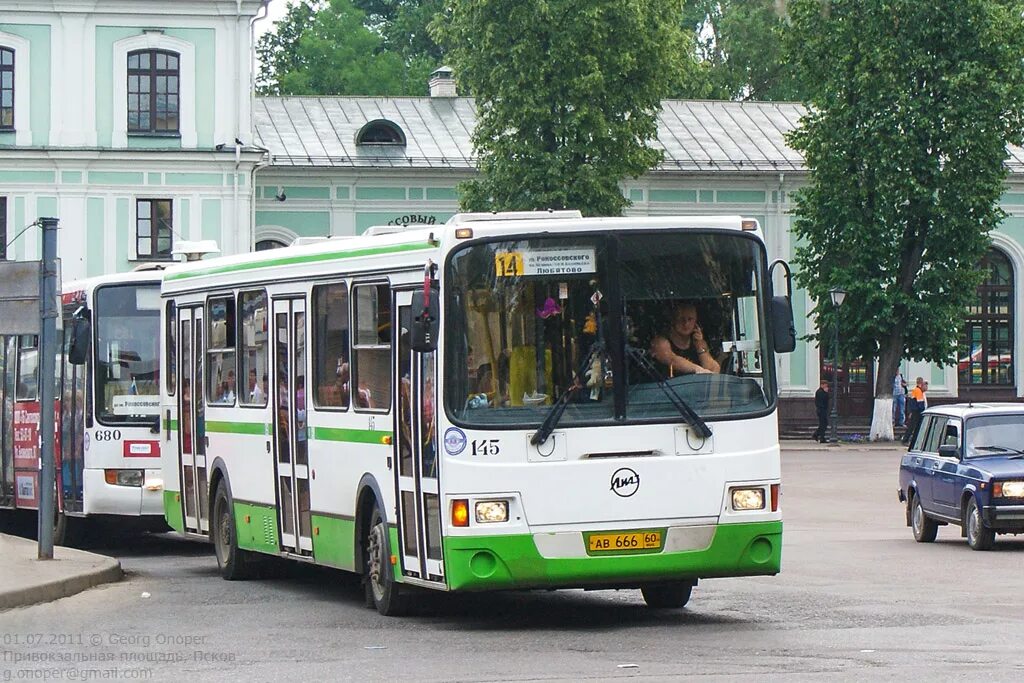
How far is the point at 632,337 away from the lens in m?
12.6

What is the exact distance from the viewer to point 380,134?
56281 millimetres

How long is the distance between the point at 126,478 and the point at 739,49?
54.0 metres

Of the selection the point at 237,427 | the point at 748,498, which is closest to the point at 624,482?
the point at 748,498

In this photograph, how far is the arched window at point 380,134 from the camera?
5597 centimetres

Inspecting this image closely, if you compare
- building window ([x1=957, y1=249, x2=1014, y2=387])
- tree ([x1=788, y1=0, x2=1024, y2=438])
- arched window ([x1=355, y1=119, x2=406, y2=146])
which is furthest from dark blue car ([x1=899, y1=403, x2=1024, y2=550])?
building window ([x1=957, y1=249, x2=1014, y2=387])

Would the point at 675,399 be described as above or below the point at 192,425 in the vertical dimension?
above

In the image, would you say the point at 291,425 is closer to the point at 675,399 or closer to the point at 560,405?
the point at 560,405

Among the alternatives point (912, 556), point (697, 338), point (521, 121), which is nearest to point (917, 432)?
point (912, 556)

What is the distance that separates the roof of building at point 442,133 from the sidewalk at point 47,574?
119 ft

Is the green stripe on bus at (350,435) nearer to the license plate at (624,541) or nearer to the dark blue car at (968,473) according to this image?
the license plate at (624,541)

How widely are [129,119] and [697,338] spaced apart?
3851cm

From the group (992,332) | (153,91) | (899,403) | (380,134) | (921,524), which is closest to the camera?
(921,524)

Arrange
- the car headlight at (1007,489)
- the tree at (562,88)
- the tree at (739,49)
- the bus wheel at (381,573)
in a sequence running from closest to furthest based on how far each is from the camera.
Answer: the bus wheel at (381,573) → the car headlight at (1007,489) → the tree at (562,88) → the tree at (739,49)

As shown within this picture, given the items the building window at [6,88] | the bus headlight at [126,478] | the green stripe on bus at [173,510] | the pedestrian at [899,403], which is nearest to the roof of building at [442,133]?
the pedestrian at [899,403]
